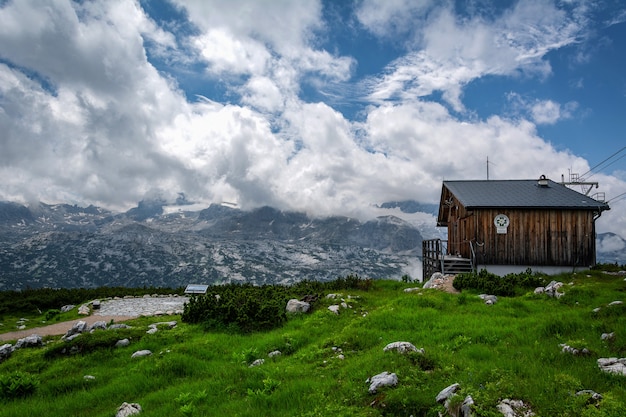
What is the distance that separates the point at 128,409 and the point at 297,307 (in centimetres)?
945

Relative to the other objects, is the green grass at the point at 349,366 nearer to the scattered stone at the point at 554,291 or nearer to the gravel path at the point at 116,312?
the scattered stone at the point at 554,291

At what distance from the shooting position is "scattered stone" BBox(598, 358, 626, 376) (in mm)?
7543

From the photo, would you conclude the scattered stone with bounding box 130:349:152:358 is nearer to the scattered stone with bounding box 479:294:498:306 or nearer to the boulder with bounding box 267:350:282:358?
the boulder with bounding box 267:350:282:358

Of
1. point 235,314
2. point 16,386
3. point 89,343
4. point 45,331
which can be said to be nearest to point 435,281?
point 235,314

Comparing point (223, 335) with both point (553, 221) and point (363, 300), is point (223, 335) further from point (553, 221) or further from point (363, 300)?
point (553, 221)

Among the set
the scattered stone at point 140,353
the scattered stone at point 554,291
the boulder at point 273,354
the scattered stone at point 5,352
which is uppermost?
the scattered stone at point 554,291

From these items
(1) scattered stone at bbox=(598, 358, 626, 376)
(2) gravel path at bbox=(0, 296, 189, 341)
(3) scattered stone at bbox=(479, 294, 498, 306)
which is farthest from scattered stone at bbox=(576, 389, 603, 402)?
(2) gravel path at bbox=(0, 296, 189, 341)

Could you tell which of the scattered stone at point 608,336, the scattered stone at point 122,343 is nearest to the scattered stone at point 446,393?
the scattered stone at point 608,336

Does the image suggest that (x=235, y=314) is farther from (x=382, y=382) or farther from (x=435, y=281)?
Answer: (x=435, y=281)

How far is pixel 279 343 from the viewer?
490 inches

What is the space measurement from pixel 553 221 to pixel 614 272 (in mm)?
5641

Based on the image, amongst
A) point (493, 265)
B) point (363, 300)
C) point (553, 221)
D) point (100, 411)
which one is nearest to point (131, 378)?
point (100, 411)

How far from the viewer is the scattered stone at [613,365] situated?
754cm

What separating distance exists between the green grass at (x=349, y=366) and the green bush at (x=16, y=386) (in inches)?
6.4
